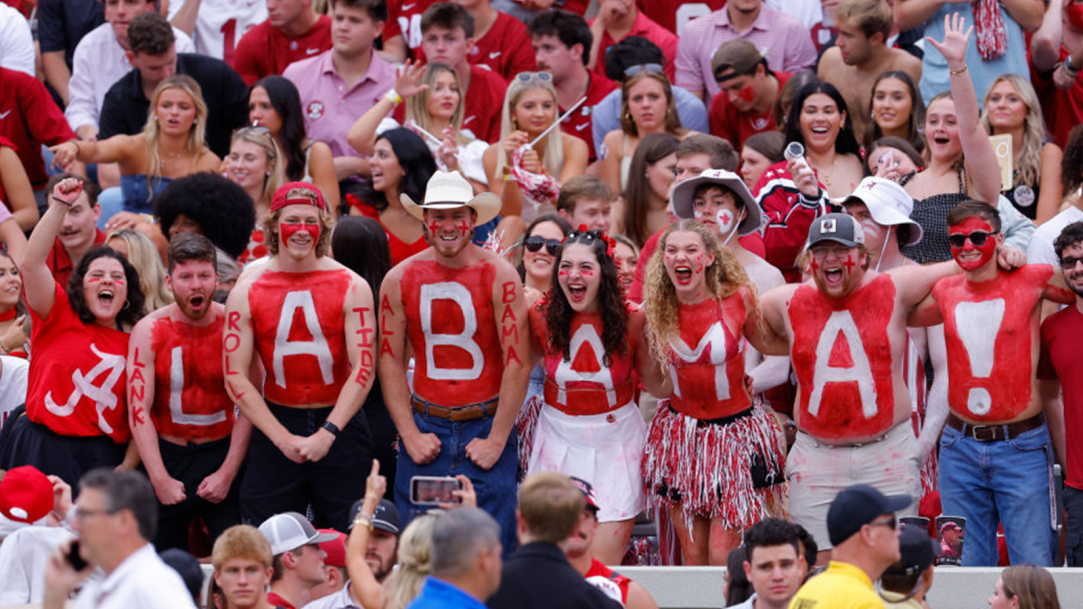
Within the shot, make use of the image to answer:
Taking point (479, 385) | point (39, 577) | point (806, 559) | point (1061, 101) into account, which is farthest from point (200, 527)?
point (1061, 101)

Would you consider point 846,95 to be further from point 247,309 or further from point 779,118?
point 247,309

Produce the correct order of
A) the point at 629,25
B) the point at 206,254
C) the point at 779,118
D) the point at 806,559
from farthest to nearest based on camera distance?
the point at 629,25, the point at 779,118, the point at 206,254, the point at 806,559

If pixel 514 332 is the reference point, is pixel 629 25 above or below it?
above

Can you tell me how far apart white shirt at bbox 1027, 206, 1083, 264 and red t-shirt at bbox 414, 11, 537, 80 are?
13.8 feet

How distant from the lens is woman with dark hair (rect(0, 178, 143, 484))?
815 cm

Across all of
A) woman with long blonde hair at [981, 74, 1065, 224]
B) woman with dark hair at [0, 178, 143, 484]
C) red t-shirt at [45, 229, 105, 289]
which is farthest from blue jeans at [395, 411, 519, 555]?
woman with long blonde hair at [981, 74, 1065, 224]

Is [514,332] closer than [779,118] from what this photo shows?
Yes

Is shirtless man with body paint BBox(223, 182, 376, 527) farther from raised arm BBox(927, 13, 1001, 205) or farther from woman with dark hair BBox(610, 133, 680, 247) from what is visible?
raised arm BBox(927, 13, 1001, 205)

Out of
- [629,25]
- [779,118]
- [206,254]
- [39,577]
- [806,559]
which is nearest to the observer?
[806,559]

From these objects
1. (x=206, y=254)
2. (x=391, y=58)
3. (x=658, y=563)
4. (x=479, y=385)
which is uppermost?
(x=391, y=58)

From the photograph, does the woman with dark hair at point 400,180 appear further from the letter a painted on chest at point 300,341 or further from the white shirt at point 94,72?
the white shirt at point 94,72

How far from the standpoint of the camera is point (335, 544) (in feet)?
24.3

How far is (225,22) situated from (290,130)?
2.48 m

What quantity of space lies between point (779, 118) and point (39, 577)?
5130mm
